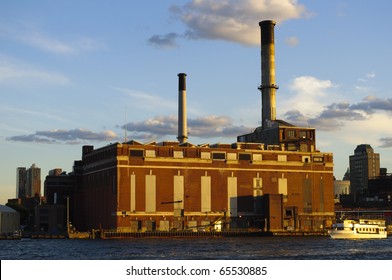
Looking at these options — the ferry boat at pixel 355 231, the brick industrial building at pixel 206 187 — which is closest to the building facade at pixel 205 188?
the brick industrial building at pixel 206 187

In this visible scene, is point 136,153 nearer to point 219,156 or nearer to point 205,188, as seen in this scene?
point 205,188

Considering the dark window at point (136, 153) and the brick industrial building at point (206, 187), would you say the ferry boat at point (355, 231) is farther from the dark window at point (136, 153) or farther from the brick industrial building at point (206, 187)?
the dark window at point (136, 153)

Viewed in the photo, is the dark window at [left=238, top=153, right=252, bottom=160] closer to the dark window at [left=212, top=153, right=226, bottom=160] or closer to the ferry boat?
the dark window at [left=212, top=153, right=226, bottom=160]

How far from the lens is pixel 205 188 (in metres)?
184

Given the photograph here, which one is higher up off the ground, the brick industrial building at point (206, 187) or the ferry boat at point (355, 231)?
the brick industrial building at point (206, 187)

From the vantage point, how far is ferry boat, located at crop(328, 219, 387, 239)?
545 feet

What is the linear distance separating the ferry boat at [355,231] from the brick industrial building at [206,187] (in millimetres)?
21469

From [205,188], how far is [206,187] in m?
0.36

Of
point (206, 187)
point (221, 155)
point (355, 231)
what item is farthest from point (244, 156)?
point (355, 231)

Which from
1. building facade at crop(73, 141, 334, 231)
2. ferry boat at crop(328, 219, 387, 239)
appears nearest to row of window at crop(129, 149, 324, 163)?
building facade at crop(73, 141, 334, 231)

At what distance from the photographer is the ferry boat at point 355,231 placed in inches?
6535

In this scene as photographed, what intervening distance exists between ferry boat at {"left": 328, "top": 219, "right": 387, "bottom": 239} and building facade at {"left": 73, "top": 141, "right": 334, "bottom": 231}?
21.5m
